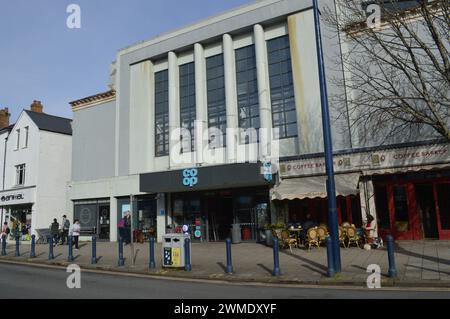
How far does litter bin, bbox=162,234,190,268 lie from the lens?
Answer: 12414mm

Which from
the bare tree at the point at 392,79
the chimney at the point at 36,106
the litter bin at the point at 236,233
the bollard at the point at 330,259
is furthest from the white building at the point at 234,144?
the chimney at the point at 36,106

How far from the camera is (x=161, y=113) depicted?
24.5 metres

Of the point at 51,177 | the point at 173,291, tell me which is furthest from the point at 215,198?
the point at 51,177

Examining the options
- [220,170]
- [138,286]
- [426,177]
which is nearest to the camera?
[138,286]

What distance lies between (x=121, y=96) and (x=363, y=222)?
1655 cm

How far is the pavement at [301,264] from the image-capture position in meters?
9.70

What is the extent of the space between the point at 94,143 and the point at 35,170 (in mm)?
5785

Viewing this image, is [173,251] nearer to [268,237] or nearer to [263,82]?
[268,237]

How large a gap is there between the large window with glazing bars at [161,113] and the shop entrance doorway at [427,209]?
1348 cm

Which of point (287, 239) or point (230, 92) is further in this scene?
point (230, 92)
